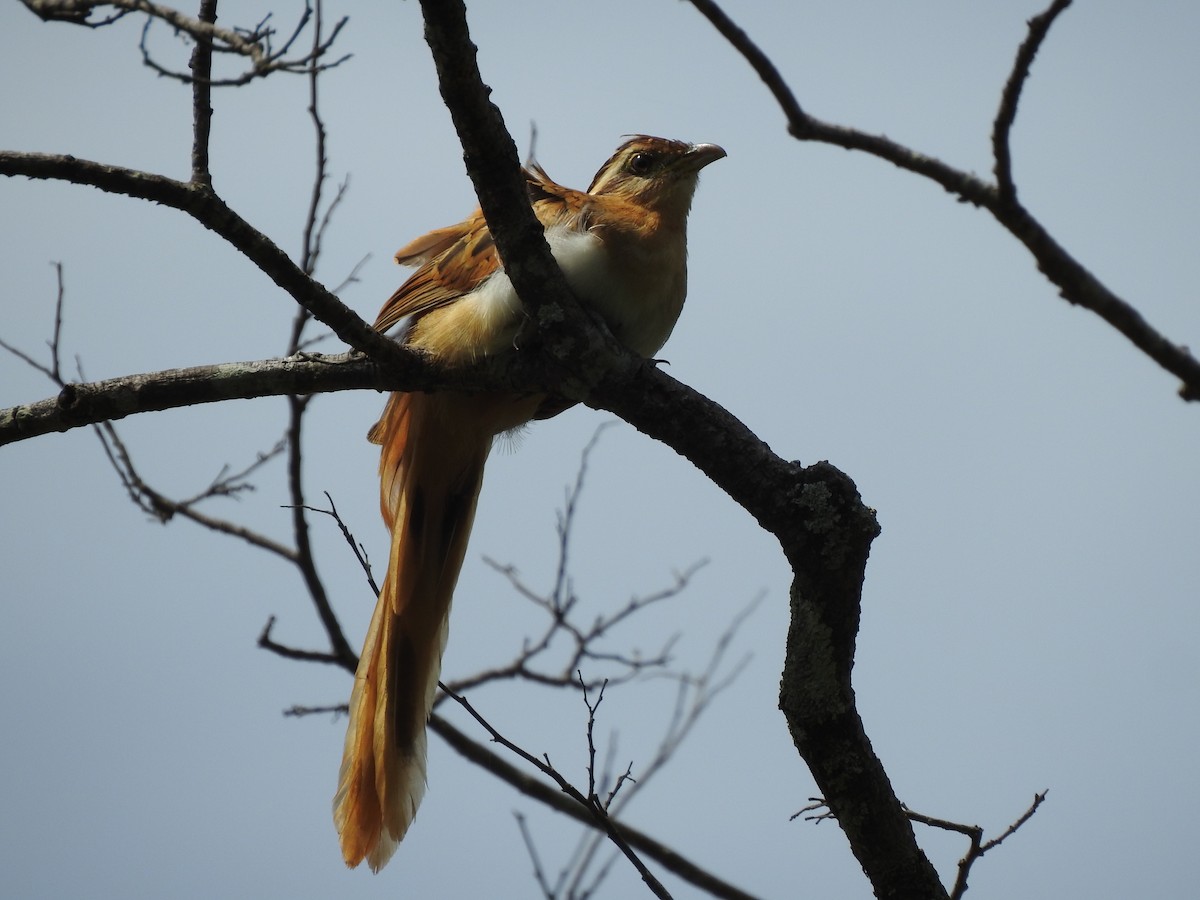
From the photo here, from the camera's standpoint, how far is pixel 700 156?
16.1ft

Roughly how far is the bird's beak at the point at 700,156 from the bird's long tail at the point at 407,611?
4.63 ft

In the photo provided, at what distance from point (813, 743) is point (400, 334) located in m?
2.18

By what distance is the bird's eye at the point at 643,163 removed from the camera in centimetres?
486

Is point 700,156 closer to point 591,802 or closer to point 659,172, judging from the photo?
point 659,172

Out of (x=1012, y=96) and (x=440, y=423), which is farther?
(x=440, y=423)

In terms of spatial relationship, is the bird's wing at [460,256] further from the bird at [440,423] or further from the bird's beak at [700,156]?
the bird's beak at [700,156]

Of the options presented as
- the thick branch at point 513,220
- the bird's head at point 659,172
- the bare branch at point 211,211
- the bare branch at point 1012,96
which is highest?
the bird's head at point 659,172

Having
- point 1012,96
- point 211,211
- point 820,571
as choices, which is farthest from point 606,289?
point 1012,96

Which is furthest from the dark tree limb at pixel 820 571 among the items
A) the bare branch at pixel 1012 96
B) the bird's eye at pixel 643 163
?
the bird's eye at pixel 643 163

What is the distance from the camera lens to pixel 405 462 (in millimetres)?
4512

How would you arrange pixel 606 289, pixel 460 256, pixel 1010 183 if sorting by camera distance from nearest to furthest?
pixel 1010 183 → pixel 606 289 → pixel 460 256

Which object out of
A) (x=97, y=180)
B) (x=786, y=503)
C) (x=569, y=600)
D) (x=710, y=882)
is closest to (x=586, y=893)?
(x=710, y=882)

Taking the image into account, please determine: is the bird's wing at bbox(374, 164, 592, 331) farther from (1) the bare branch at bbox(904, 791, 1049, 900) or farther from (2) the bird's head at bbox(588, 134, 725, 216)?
(1) the bare branch at bbox(904, 791, 1049, 900)

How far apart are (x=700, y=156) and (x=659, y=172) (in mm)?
212
